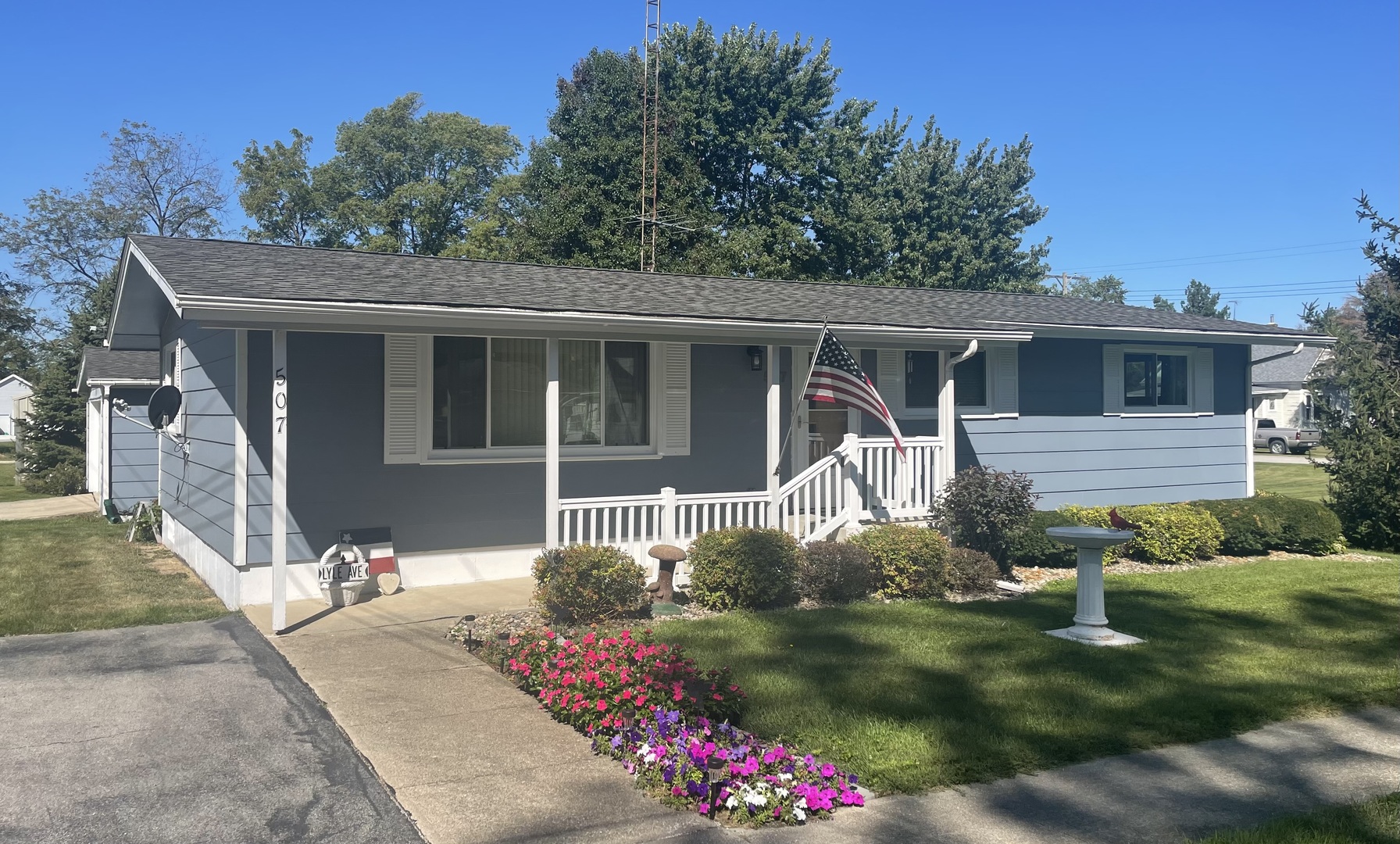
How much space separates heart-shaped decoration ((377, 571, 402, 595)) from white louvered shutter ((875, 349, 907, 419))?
6036 mm

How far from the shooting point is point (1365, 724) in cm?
548

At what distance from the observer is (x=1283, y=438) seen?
124 ft

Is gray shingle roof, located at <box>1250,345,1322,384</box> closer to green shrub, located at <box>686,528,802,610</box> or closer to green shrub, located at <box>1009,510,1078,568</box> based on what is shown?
green shrub, located at <box>1009,510,1078,568</box>

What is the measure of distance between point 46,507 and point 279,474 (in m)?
14.5

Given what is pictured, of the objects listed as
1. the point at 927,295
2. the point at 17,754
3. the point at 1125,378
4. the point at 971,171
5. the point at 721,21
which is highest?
the point at 721,21

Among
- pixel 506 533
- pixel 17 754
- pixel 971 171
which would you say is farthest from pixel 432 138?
pixel 17 754

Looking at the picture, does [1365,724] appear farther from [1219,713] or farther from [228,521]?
[228,521]

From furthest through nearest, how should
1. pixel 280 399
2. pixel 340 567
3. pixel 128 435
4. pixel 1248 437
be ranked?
1. pixel 128 435
2. pixel 1248 437
3. pixel 340 567
4. pixel 280 399

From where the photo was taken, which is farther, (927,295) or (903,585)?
(927,295)

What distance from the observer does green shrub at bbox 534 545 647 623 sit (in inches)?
316

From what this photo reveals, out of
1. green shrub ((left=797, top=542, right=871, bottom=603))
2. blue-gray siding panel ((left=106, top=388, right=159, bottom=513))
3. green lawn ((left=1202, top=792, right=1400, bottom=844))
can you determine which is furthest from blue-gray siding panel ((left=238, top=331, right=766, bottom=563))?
blue-gray siding panel ((left=106, top=388, right=159, bottom=513))

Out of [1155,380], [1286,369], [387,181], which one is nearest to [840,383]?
[1155,380]

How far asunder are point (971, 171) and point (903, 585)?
2524cm

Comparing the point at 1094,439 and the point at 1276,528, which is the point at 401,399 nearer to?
the point at 1094,439
